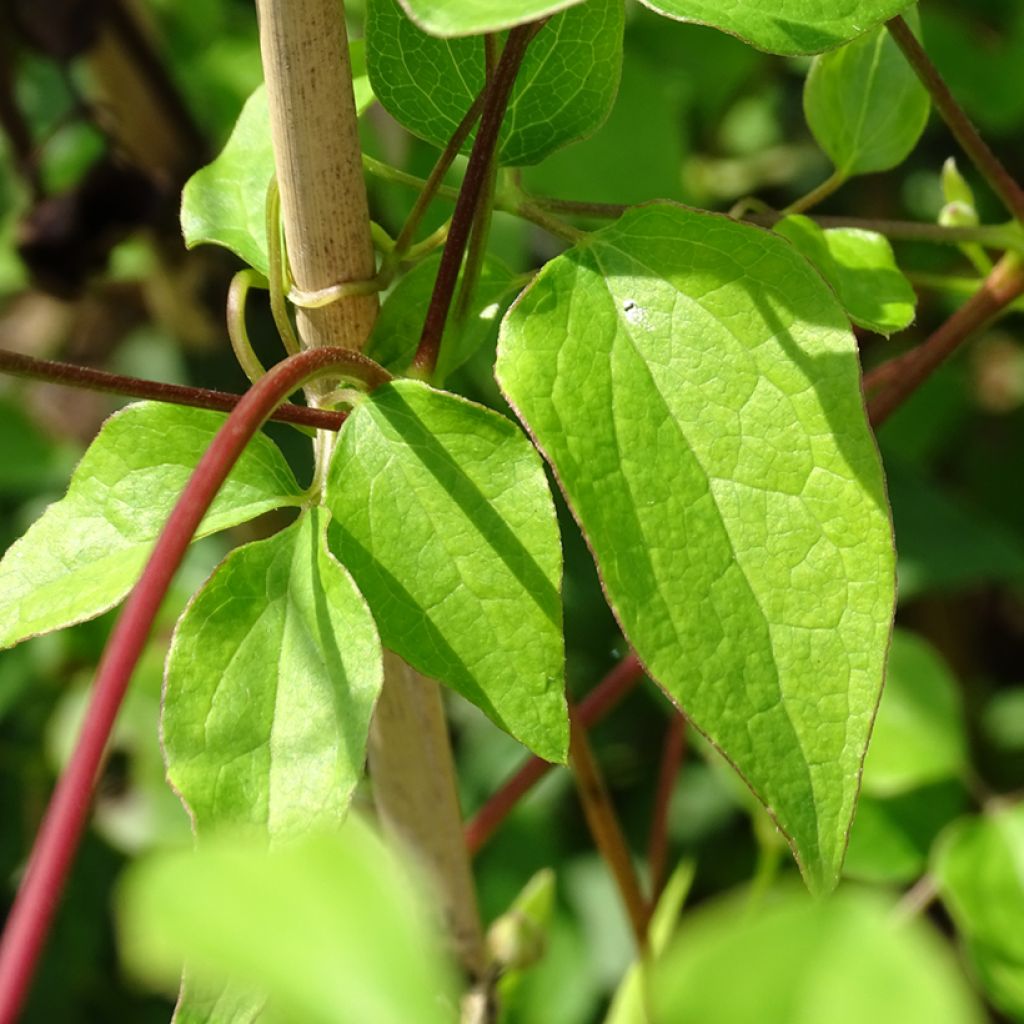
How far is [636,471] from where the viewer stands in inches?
12.2

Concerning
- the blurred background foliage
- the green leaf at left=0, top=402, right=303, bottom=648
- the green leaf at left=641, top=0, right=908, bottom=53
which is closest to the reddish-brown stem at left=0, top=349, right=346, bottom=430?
the green leaf at left=0, top=402, right=303, bottom=648

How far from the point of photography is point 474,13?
26 cm

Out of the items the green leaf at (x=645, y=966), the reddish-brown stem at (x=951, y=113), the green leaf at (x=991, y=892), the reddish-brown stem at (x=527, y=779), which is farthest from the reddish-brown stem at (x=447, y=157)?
the green leaf at (x=991, y=892)

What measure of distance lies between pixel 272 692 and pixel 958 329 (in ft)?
0.88

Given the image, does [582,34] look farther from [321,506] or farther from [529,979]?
[529,979]

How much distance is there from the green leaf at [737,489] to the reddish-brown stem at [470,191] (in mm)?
32

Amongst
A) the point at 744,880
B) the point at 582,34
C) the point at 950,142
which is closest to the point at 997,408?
the point at 950,142

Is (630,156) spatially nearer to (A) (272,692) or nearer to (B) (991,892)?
→ (B) (991,892)

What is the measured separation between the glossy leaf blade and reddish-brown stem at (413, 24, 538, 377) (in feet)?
0.20

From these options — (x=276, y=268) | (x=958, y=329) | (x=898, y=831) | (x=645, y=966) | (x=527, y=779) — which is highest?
(x=276, y=268)

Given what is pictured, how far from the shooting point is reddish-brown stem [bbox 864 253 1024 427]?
46cm

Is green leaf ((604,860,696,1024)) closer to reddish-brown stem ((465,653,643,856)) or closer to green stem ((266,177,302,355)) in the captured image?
reddish-brown stem ((465,653,643,856))

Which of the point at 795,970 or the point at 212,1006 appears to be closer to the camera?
the point at 795,970

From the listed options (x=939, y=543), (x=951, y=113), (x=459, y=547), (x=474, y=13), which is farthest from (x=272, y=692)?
(x=939, y=543)
